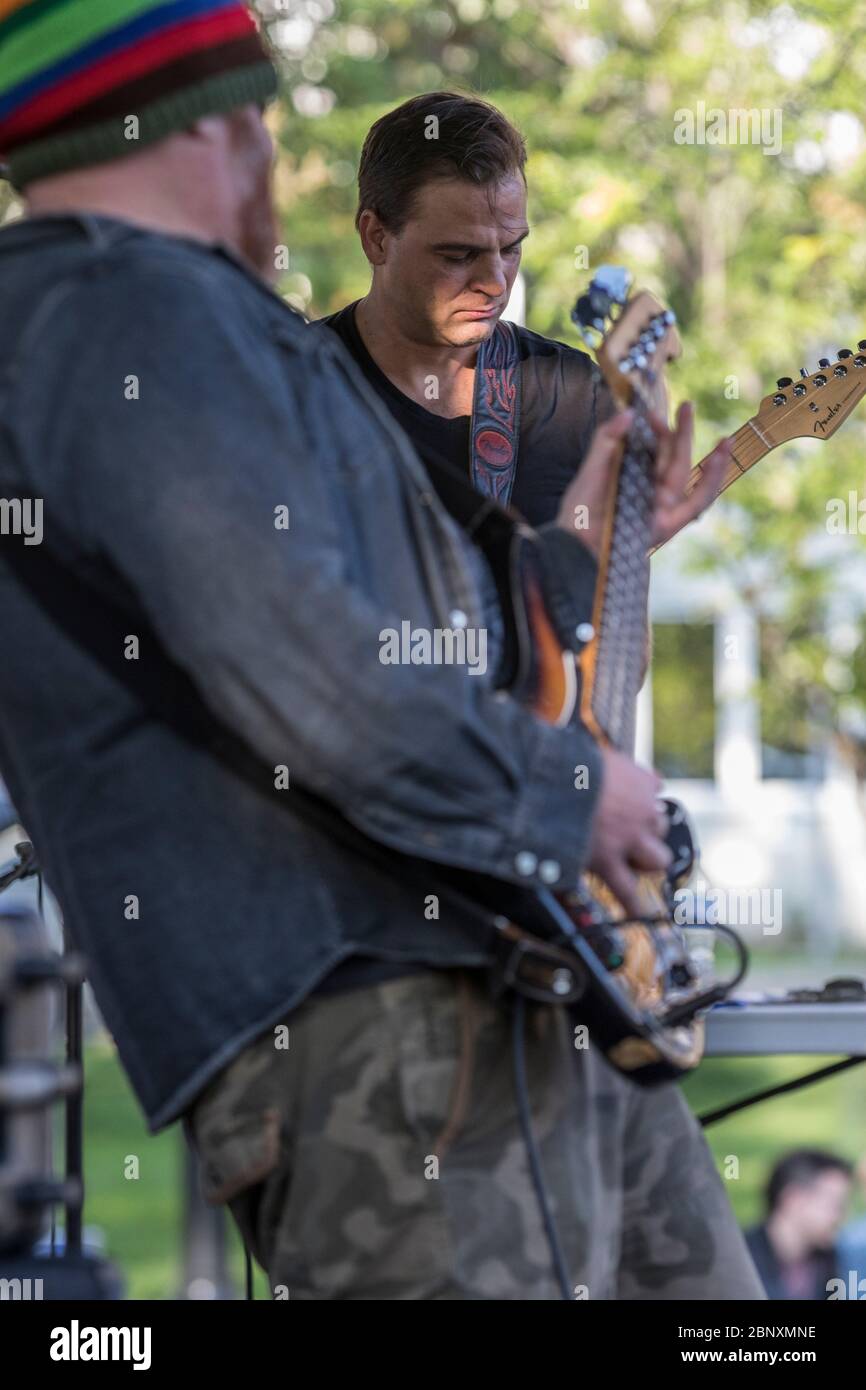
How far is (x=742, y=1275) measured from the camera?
7.29ft

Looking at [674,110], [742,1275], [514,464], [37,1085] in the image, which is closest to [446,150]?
[514,464]

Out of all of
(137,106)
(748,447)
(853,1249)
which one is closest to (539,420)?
(748,447)

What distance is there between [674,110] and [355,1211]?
877 centimetres

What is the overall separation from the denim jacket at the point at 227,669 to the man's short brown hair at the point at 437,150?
4.66 ft

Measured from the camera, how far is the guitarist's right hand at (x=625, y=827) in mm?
1806

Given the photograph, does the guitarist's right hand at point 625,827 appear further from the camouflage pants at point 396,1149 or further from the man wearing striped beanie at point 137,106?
the man wearing striped beanie at point 137,106

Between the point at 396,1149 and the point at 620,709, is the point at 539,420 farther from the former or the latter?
the point at 396,1149

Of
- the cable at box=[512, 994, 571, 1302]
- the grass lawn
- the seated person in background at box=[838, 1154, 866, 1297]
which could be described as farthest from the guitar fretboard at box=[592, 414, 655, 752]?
the grass lawn

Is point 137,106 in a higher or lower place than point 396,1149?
higher

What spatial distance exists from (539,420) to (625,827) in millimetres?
1408

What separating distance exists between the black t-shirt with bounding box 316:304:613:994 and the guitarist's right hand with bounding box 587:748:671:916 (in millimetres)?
1178

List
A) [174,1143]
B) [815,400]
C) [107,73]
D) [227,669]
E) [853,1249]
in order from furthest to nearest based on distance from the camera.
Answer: [174,1143] → [853,1249] → [815,400] → [107,73] → [227,669]

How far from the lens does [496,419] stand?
10.2ft

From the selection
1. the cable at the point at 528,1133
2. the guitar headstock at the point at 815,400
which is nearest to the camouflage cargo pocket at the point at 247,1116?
the cable at the point at 528,1133
